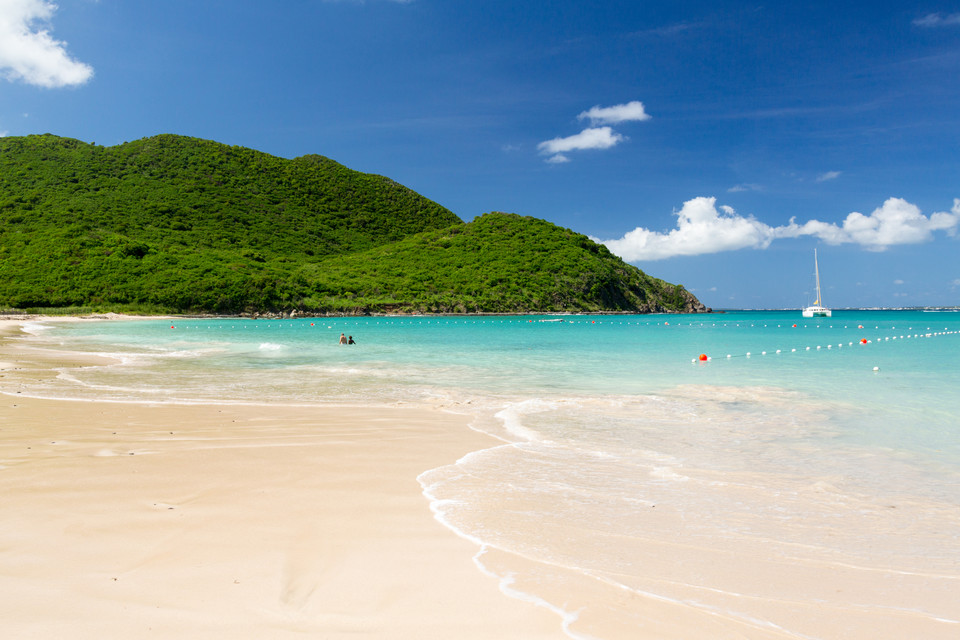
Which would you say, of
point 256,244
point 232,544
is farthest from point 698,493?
point 256,244

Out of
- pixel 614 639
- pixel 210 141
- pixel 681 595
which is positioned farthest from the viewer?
pixel 210 141

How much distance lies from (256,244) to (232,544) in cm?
11433

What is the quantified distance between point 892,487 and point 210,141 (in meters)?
153

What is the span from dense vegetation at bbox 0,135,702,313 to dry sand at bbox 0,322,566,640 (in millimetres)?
76630

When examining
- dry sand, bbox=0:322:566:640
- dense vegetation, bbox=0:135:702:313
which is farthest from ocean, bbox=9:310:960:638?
dense vegetation, bbox=0:135:702:313

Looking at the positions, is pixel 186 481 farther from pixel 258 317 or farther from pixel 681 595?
pixel 258 317

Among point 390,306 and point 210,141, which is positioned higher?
point 210,141

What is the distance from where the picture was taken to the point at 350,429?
8445mm

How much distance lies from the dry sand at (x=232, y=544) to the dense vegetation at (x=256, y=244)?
76.6m

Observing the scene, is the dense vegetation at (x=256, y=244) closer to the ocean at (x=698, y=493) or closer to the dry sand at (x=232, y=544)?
the ocean at (x=698, y=493)

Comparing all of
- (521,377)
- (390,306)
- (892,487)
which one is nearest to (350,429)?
(892,487)

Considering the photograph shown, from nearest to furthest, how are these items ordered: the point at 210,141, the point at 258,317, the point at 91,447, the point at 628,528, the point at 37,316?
the point at 628,528
the point at 91,447
the point at 37,316
the point at 258,317
the point at 210,141

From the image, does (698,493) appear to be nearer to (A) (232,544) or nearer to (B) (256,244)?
(A) (232,544)

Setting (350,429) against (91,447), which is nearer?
(91,447)
